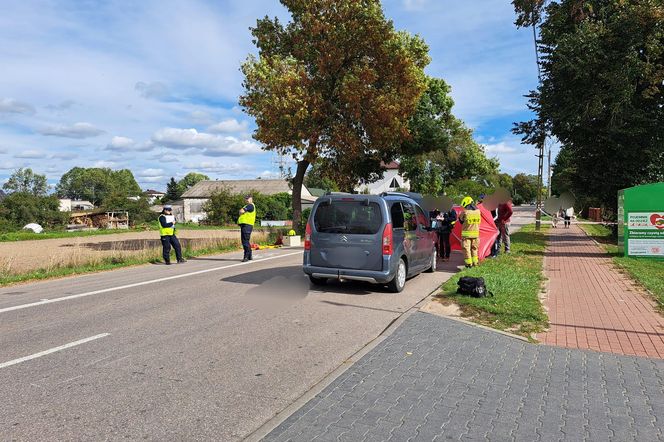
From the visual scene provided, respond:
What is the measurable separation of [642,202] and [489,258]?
5.02 meters

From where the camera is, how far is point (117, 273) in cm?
1277

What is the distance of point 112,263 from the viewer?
571 inches

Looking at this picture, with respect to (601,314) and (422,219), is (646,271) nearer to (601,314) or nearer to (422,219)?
(601,314)

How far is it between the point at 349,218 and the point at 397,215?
100 centimetres

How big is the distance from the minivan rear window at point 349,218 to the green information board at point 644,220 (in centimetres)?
1038

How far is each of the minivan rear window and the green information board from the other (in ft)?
34.0

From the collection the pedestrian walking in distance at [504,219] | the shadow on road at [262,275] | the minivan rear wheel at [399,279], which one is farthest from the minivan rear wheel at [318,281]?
the pedestrian walking in distance at [504,219]

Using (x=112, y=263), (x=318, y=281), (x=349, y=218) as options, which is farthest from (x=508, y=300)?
(x=112, y=263)

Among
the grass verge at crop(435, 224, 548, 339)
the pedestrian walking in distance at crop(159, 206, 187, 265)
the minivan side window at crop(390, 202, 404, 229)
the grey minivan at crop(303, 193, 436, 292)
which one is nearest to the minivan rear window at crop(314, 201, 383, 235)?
the grey minivan at crop(303, 193, 436, 292)

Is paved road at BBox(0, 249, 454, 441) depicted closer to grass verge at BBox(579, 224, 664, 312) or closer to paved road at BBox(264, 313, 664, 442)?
paved road at BBox(264, 313, 664, 442)

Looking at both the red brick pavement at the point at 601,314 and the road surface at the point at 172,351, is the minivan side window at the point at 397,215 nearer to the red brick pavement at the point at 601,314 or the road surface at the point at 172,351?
the road surface at the point at 172,351

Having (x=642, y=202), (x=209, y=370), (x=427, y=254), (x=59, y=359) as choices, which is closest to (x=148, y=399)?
(x=209, y=370)

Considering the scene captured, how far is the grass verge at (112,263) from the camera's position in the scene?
11727mm

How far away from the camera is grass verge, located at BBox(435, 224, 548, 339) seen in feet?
22.9
